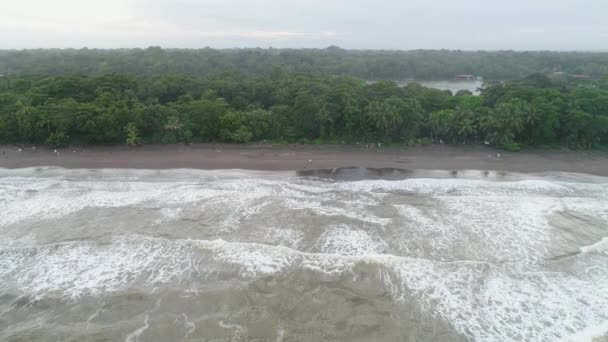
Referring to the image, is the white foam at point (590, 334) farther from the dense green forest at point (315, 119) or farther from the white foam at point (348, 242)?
the dense green forest at point (315, 119)

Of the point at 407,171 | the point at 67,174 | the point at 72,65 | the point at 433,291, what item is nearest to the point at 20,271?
the point at 67,174

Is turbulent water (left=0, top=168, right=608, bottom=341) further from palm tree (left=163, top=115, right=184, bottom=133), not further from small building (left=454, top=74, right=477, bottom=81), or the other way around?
small building (left=454, top=74, right=477, bottom=81)

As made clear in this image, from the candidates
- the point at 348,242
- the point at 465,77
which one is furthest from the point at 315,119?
the point at 465,77

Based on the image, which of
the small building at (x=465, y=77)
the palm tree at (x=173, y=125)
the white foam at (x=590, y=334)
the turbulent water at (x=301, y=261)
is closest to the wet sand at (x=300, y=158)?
the palm tree at (x=173, y=125)

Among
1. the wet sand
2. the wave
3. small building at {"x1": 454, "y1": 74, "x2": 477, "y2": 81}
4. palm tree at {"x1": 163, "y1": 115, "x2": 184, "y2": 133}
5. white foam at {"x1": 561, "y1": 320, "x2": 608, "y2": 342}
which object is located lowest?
white foam at {"x1": 561, "y1": 320, "x2": 608, "y2": 342}

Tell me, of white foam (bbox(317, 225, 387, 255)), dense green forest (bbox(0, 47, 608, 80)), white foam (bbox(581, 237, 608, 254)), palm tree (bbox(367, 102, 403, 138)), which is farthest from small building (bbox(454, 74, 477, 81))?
white foam (bbox(317, 225, 387, 255))

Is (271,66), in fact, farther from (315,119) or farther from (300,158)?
(300,158)
